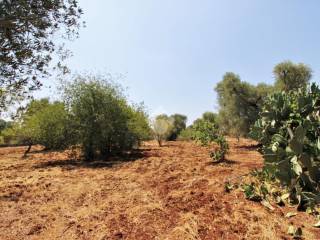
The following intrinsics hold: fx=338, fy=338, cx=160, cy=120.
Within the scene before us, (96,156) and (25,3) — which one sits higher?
(25,3)

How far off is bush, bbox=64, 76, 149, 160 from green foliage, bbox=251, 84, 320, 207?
11922mm

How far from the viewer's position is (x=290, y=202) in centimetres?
651

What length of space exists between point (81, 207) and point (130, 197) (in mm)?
1231

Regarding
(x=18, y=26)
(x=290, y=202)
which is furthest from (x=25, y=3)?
(x=290, y=202)

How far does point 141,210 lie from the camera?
7289mm

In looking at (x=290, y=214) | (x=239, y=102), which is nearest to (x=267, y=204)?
(x=290, y=214)

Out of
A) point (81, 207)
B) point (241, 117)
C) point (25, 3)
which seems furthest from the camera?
point (241, 117)

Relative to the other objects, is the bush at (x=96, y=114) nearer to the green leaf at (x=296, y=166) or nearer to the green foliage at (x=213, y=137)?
the green foliage at (x=213, y=137)

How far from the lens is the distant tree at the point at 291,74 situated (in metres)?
30.5

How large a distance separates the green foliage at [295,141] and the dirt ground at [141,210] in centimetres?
58

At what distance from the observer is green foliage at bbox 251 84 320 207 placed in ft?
20.0

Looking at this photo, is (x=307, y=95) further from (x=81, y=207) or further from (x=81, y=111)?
(x=81, y=111)

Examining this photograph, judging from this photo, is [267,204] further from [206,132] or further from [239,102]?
[239,102]

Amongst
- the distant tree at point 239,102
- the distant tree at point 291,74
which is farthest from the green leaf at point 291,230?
the distant tree at point 291,74
